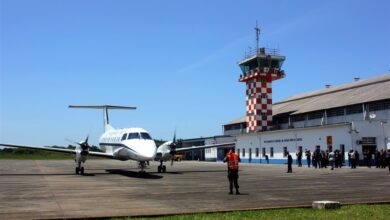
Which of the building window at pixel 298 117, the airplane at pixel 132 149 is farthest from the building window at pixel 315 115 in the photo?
the airplane at pixel 132 149

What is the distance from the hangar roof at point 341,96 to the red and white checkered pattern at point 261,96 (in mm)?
3368

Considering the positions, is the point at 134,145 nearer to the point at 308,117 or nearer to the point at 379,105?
the point at 379,105

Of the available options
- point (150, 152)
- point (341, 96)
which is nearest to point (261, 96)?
point (341, 96)

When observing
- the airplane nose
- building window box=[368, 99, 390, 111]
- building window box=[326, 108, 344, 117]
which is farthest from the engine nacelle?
building window box=[326, 108, 344, 117]

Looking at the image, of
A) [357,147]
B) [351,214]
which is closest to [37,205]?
[351,214]

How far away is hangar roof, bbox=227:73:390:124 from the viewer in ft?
138

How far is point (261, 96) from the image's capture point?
5181 centimetres

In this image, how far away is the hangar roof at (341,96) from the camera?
42.1 metres

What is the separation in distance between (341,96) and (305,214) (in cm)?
4110

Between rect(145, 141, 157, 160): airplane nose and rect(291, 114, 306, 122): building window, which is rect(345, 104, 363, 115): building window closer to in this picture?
rect(291, 114, 306, 122): building window

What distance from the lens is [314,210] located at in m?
10.6

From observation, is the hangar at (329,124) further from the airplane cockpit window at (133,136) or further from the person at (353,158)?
the airplane cockpit window at (133,136)

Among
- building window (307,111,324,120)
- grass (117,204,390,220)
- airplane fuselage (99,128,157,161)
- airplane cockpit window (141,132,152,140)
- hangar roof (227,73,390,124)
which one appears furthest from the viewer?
building window (307,111,324,120)

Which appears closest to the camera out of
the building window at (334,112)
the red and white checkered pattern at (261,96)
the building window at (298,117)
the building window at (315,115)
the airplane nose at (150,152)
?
the airplane nose at (150,152)
